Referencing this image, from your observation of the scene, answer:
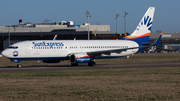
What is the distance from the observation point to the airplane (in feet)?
124

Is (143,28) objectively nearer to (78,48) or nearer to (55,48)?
(78,48)

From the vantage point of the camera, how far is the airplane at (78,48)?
3781 cm

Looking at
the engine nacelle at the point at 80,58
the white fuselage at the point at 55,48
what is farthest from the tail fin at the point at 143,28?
the engine nacelle at the point at 80,58

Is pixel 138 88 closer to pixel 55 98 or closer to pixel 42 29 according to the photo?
pixel 55 98

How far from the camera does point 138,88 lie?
18.0m

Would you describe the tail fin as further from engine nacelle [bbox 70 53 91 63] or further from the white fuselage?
engine nacelle [bbox 70 53 91 63]

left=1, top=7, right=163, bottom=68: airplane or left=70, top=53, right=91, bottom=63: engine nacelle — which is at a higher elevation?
left=1, top=7, right=163, bottom=68: airplane

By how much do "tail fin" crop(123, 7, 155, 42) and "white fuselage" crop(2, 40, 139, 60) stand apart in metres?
2.83

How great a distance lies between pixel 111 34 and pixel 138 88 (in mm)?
100558

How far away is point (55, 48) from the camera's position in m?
39.3

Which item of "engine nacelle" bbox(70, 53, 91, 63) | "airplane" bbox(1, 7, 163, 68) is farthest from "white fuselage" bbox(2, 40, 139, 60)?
"engine nacelle" bbox(70, 53, 91, 63)

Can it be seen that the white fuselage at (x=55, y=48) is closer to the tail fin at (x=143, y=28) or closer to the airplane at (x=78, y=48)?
the airplane at (x=78, y=48)

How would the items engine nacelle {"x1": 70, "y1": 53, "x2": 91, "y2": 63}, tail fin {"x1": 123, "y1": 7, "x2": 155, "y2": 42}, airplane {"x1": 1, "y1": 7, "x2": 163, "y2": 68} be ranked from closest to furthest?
1. airplane {"x1": 1, "y1": 7, "x2": 163, "y2": 68}
2. engine nacelle {"x1": 70, "y1": 53, "x2": 91, "y2": 63}
3. tail fin {"x1": 123, "y1": 7, "x2": 155, "y2": 42}

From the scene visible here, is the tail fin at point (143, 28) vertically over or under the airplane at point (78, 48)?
over
